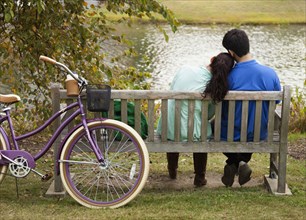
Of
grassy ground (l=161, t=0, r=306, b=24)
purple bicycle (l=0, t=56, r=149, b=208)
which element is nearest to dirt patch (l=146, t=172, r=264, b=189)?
purple bicycle (l=0, t=56, r=149, b=208)

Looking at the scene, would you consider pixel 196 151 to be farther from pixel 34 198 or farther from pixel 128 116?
pixel 34 198

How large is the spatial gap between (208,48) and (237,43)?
20000mm

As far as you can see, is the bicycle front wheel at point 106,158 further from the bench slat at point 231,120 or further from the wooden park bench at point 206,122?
the bench slat at point 231,120

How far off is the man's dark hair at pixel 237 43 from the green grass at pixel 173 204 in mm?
1324

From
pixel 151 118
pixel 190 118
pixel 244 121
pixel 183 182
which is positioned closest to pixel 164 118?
pixel 151 118

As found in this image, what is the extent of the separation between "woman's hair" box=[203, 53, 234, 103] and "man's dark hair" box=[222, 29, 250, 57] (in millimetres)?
88

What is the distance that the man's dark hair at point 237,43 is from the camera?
5430mm

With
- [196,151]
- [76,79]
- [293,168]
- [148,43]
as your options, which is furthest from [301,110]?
[148,43]

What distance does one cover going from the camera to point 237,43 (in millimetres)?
5438

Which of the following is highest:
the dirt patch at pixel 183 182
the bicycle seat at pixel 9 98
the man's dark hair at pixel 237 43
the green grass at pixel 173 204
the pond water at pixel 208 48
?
the man's dark hair at pixel 237 43

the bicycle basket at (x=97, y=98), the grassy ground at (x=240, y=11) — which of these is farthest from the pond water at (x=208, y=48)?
→ the bicycle basket at (x=97, y=98)

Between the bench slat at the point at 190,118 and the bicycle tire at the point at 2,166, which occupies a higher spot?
the bench slat at the point at 190,118

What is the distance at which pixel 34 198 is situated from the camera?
534 cm

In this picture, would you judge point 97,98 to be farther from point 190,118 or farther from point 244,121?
point 244,121
